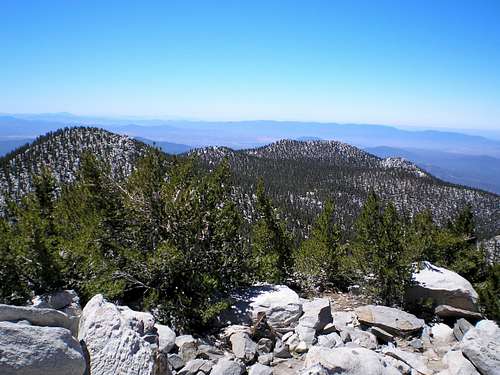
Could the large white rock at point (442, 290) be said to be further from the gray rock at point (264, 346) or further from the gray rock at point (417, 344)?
the gray rock at point (264, 346)

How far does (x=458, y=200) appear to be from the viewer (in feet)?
611

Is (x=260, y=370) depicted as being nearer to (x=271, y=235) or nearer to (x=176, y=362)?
(x=176, y=362)

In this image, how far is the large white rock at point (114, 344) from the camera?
750 centimetres

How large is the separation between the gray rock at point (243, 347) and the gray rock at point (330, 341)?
214 cm

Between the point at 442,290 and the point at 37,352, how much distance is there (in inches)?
612

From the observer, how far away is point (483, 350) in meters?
10.6

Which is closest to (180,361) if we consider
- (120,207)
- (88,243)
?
(88,243)

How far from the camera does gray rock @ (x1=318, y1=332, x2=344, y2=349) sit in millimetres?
11221

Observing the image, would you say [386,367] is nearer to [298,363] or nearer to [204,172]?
[298,363]

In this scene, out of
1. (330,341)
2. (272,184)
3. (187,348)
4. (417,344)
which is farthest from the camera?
(272,184)

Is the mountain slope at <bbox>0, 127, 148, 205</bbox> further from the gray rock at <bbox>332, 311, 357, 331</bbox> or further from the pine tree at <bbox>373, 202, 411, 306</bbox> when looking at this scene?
the gray rock at <bbox>332, 311, 357, 331</bbox>

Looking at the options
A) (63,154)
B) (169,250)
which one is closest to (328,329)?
(169,250)

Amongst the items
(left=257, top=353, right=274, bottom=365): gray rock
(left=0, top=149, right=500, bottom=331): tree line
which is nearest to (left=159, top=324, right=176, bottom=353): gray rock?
(left=0, top=149, right=500, bottom=331): tree line

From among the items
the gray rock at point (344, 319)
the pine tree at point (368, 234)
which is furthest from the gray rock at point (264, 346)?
the pine tree at point (368, 234)
